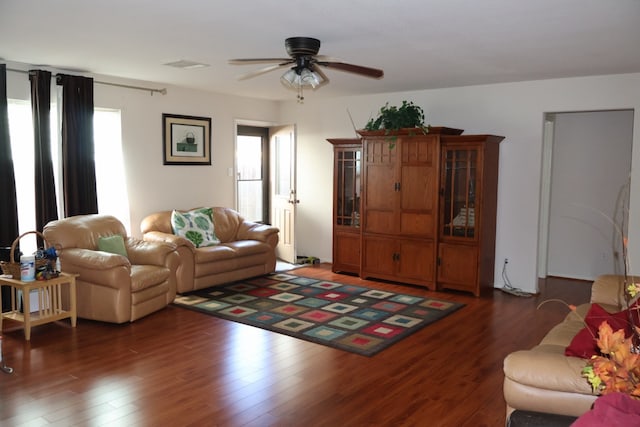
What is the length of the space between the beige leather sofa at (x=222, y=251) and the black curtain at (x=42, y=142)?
1.12 m

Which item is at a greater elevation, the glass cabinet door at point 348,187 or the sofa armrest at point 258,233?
the glass cabinet door at point 348,187

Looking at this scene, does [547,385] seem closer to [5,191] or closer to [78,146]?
[5,191]

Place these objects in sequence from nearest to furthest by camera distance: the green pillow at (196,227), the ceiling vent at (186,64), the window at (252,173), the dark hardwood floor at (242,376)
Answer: the dark hardwood floor at (242,376), the ceiling vent at (186,64), the green pillow at (196,227), the window at (252,173)

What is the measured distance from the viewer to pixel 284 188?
311 inches

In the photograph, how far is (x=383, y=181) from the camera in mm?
6359

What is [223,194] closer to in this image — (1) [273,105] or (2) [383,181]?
(1) [273,105]

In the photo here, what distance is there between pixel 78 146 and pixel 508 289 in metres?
5.01

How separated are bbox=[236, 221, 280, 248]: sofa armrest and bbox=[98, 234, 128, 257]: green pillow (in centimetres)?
181

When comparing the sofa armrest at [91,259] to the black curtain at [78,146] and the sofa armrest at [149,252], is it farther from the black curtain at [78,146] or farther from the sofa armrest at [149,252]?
the black curtain at [78,146]

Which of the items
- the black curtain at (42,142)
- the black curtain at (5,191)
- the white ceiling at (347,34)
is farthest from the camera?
the black curtain at (42,142)

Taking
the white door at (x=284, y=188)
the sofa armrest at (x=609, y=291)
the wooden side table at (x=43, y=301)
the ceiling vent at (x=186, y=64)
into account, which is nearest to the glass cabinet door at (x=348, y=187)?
the white door at (x=284, y=188)

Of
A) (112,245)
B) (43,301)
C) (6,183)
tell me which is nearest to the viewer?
(43,301)

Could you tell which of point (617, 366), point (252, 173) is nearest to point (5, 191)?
point (252, 173)

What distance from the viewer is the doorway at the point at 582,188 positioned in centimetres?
650
